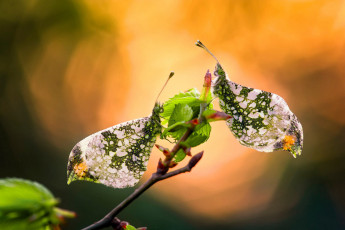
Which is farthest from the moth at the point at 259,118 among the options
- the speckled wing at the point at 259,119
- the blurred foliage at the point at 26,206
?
the blurred foliage at the point at 26,206

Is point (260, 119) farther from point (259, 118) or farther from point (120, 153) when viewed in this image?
point (120, 153)

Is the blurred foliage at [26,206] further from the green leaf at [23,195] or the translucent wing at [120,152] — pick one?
the translucent wing at [120,152]

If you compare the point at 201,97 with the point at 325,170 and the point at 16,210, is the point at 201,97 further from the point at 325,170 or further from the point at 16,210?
the point at 325,170

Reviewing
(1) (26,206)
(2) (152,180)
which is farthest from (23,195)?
(2) (152,180)

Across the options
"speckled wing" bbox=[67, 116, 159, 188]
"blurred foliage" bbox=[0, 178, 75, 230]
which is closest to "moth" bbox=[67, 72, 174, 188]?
"speckled wing" bbox=[67, 116, 159, 188]

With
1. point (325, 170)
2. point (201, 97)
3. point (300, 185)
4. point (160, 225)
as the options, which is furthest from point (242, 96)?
point (325, 170)

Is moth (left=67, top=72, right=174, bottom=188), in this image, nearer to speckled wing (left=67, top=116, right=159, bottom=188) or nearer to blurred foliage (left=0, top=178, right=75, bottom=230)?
speckled wing (left=67, top=116, right=159, bottom=188)

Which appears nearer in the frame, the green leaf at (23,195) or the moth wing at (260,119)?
the green leaf at (23,195)
